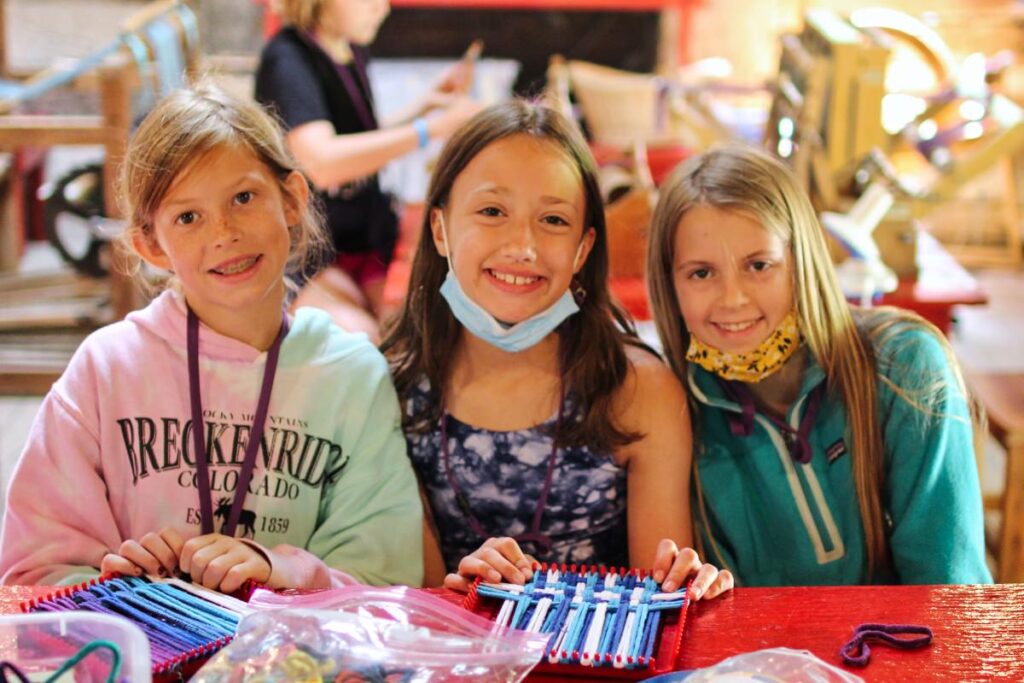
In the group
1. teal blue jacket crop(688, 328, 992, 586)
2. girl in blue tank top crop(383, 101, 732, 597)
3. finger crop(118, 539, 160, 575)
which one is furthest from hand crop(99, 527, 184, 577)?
teal blue jacket crop(688, 328, 992, 586)

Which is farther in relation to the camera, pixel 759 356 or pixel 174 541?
pixel 759 356

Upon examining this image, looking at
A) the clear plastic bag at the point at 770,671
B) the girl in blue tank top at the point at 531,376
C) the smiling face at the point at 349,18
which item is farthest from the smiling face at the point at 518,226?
the smiling face at the point at 349,18

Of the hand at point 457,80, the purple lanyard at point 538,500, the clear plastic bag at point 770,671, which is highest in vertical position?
the hand at point 457,80

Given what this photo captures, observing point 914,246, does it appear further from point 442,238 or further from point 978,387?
point 442,238

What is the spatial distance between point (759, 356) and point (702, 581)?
19.7 inches

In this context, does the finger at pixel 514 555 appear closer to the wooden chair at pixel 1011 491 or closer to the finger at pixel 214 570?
the finger at pixel 214 570

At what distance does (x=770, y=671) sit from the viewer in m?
1.01

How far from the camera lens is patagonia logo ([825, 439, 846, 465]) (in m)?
1.63

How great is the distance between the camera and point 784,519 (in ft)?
5.43

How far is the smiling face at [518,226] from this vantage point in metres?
1.59

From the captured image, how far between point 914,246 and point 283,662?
2086 millimetres

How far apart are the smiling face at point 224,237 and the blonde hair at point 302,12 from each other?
1283 millimetres

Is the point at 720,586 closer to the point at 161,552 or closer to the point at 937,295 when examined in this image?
the point at 161,552

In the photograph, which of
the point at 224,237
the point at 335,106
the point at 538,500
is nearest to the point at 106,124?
the point at 335,106
